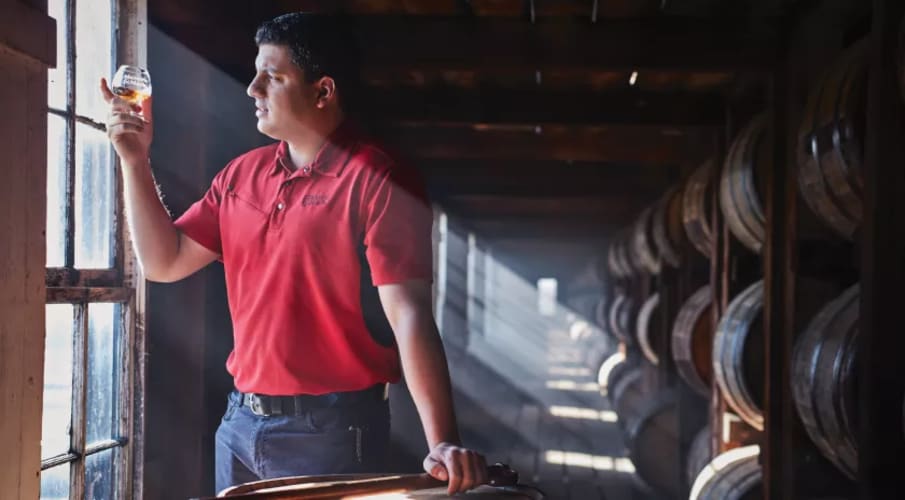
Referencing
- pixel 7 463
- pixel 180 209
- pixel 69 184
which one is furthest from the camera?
pixel 180 209

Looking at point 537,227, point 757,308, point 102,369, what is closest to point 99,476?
point 102,369

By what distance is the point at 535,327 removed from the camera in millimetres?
35812

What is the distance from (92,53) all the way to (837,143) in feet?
7.91

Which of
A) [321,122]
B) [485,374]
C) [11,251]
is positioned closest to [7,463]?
[11,251]

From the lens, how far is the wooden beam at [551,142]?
8.79 m

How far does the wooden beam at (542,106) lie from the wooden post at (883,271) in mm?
3627

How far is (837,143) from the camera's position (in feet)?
11.8

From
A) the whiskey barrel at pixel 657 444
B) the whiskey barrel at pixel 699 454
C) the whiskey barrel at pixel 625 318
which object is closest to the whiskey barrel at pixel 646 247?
the whiskey barrel at pixel 625 318

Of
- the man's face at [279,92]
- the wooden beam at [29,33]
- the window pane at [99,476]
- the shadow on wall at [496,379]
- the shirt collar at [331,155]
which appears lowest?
the shadow on wall at [496,379]

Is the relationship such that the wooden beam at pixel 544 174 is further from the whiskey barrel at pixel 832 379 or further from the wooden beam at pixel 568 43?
the whiskey barrel at pixel 832 379

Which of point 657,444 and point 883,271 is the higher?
point 883,271

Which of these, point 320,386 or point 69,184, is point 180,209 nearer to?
point 69,184

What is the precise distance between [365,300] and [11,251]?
84 cm

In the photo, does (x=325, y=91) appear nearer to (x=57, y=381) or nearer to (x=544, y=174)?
(x=57, y=381)
